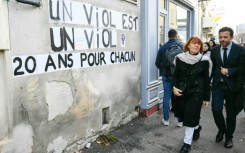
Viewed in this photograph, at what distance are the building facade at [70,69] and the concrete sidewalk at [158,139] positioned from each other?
0.79ft

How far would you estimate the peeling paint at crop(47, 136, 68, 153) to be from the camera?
3.64m

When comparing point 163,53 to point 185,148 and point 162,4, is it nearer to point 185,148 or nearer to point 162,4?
point 162,4

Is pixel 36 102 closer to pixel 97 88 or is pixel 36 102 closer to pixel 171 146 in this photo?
pixel 97 88

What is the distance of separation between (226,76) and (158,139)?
157cm

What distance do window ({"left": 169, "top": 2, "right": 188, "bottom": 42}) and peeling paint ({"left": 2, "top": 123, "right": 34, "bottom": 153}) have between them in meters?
5.86

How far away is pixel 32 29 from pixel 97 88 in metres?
1.60

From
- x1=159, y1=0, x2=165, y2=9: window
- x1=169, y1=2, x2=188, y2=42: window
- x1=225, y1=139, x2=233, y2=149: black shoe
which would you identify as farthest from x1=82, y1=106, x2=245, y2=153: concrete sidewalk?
x1=169, y1=2, x2=188, y2=42: window

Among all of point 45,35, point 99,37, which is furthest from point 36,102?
point 99,37

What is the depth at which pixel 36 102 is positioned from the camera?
3.36 metres

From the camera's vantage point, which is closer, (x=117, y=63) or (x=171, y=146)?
(x=171, y=146)

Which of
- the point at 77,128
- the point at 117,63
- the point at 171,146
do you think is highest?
the point at 117,63

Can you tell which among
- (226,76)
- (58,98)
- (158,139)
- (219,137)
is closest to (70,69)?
(58,98)

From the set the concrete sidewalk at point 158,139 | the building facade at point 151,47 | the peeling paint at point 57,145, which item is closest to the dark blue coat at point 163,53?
the building facade at point 151,47

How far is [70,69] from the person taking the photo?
3867 mm
